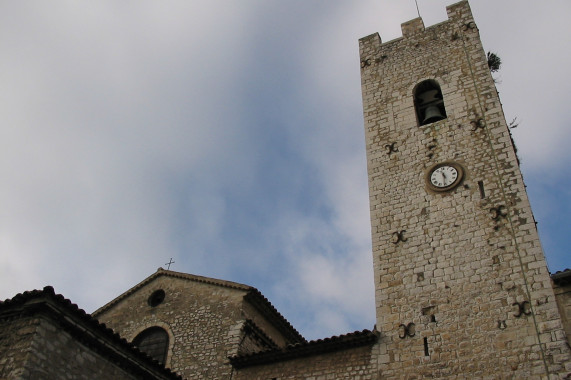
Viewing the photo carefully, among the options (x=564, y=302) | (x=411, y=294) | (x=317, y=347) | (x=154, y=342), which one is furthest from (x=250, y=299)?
(x=564, y=302)

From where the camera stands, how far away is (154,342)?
15.7m

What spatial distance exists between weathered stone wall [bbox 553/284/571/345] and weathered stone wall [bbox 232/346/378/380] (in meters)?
3.75

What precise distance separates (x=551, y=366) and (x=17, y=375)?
9.01 metres

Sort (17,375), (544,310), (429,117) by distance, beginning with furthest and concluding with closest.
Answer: (429,117) < (544,310) < (17,375)

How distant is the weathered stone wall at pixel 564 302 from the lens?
1007 cm

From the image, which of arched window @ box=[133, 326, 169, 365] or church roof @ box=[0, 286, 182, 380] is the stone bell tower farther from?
arched window @ box=[133, 326, 169, 365]

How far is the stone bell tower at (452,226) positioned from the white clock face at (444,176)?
29mm

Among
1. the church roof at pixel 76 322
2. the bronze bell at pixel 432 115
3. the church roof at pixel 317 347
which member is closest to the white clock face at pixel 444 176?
the bronze bell at pixel 432 115

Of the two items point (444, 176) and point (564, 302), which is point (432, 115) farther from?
point (564, 302)

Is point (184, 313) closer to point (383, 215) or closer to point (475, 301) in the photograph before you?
point (383, 215)

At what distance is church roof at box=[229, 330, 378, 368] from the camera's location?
11.6 m

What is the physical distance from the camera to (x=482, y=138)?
1351 cm

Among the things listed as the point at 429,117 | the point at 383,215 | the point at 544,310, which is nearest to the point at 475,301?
the point at 544,310

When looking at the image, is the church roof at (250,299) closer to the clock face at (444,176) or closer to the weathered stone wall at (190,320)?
the weathered stone wall at (190,320)
